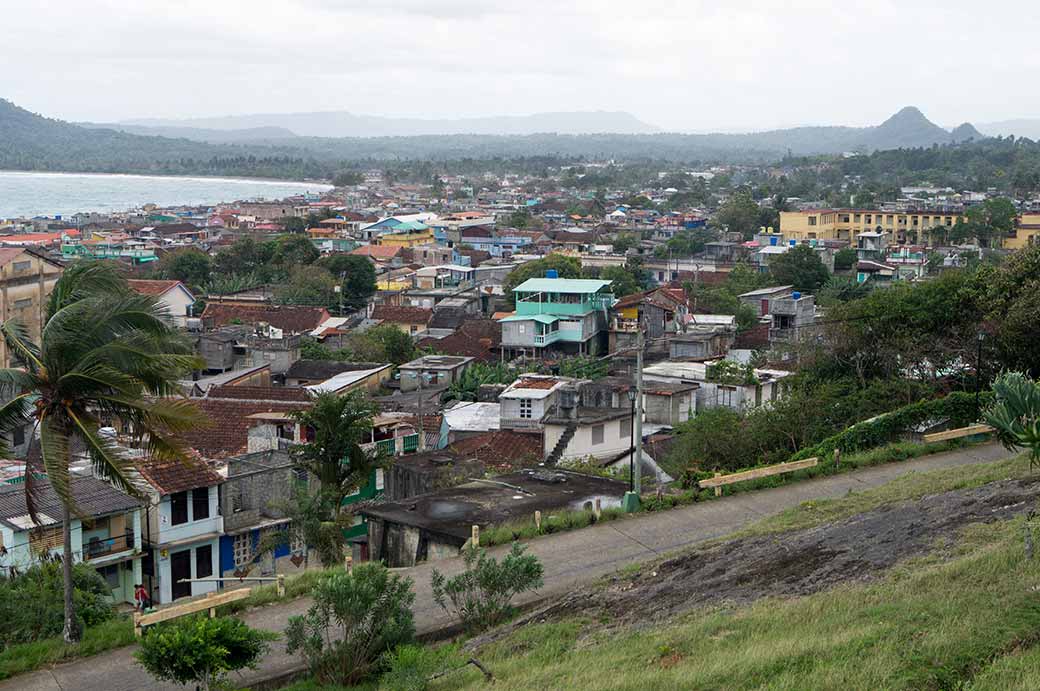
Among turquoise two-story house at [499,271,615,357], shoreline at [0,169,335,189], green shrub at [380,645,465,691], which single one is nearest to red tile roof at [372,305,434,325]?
turquoise two-story house at [499,271,615,357]

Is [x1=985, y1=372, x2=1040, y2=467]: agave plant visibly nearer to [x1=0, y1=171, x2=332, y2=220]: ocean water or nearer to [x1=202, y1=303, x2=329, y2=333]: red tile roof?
[x1=202, y1=303, x2=329, y2=333]: red tile roof

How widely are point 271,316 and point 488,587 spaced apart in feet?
92.1

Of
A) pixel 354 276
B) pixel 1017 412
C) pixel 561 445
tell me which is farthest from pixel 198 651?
pixel 354 276

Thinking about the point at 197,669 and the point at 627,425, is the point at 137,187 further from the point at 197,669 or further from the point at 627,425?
the point at 197,669

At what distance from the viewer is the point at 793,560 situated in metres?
10.6

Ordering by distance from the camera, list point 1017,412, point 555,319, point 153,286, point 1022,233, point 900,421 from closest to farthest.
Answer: point 1017,412 < point 900,421 < point 555,319 < point 153,286 < point 1022,233

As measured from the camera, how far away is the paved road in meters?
9.44

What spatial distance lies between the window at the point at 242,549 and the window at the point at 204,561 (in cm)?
40

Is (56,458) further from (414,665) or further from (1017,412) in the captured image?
(1017,412)

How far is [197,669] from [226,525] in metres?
7.58

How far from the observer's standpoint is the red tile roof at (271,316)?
36375 millimetres

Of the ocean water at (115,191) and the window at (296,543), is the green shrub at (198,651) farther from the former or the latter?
the ocean water at (115,191)

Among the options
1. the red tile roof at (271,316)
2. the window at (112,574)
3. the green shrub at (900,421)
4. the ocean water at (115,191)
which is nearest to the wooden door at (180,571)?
the window at (112,574)

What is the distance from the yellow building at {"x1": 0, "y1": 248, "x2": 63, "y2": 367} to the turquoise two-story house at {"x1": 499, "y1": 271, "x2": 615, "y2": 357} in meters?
12.3
